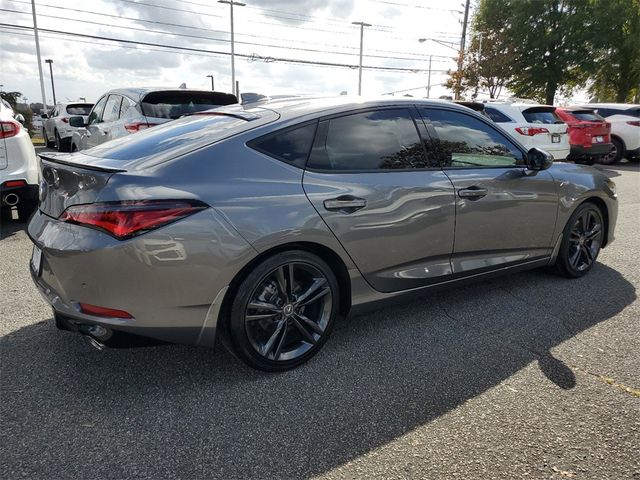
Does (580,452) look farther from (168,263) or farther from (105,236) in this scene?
(105,236)

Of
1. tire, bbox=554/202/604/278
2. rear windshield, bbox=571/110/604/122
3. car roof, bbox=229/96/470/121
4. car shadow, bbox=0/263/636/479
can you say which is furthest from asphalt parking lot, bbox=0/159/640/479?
rear windshield, bbox=571/110/604/122

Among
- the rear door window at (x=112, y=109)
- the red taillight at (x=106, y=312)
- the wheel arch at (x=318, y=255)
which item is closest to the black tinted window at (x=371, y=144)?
the wheel arch at (x=318, y=255)

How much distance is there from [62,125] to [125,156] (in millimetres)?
14118

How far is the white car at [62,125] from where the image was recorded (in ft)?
47.3

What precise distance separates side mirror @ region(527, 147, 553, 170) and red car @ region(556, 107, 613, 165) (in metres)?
9.75

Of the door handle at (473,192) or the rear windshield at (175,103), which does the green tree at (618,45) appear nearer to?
the rear windshield at (175,103)

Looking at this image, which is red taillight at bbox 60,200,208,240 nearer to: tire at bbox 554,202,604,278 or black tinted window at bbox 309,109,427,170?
black tinted window at bbox 309,109,427,170

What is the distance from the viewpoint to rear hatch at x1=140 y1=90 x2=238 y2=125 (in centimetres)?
675

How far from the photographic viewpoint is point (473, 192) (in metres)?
3.46

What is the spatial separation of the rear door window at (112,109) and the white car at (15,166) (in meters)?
2.04

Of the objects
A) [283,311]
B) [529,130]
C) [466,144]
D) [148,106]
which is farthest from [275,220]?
[529,130]

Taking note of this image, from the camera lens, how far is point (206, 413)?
245cm

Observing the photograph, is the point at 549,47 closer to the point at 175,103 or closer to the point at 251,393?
the point at 175,103

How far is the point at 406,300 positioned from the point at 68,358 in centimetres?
211
